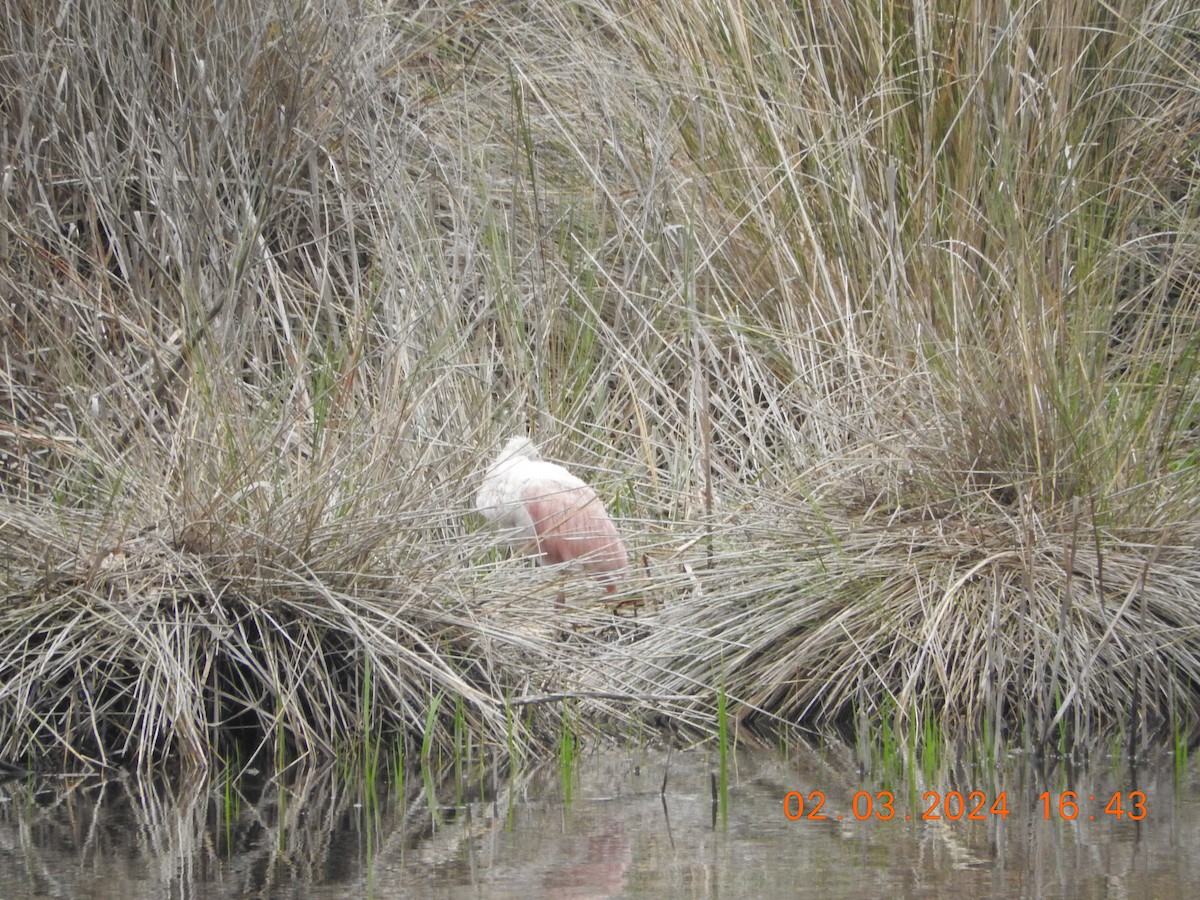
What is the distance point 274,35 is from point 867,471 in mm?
2640

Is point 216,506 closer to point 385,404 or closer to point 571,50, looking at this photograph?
point 385,404

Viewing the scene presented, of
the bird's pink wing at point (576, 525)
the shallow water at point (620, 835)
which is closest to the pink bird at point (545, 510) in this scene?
the bird's pink wing at point (576, 525)

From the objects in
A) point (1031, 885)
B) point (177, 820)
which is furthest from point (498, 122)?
point (1031, 885)

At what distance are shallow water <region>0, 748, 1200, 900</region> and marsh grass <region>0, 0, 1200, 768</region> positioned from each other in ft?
0.76

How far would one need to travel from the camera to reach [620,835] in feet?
9.04

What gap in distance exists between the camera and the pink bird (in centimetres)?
432

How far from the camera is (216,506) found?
3533 mm

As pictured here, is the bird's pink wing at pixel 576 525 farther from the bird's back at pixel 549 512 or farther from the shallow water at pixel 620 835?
the shallow water at pixel 620 835

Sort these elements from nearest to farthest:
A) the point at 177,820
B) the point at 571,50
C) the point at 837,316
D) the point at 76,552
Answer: the point at 177,820, the point at 76,552, the point at 837,316, the point at 571,50

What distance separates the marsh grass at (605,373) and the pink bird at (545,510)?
8 centimetres
